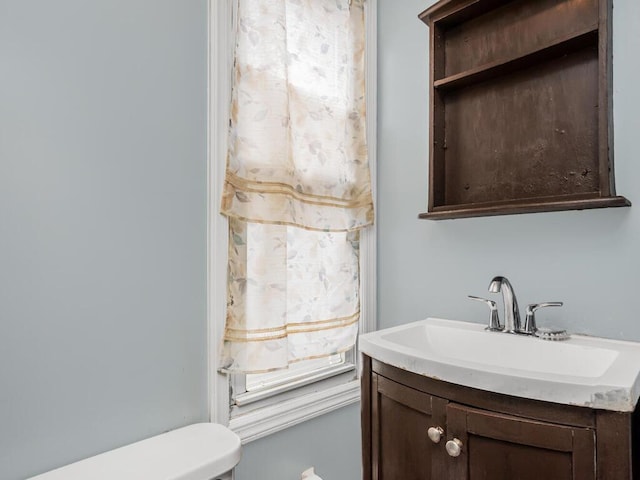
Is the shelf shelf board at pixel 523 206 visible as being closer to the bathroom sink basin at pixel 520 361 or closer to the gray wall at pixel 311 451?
the bathroom sink basin at pixel 520 361

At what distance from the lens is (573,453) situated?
2.39 feet

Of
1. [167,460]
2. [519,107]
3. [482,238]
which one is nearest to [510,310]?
[482,238]

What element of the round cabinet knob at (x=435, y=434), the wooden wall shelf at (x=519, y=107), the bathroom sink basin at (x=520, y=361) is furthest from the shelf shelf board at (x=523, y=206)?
the round cabinet knob at (x=435, y=434)

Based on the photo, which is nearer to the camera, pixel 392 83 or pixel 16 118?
pixel 16 118

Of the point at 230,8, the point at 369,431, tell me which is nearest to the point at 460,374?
the point at 369,431

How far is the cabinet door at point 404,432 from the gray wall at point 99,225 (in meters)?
0.53

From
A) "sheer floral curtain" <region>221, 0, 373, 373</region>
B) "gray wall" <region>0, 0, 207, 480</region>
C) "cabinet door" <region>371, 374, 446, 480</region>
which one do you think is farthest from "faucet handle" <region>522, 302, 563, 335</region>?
"gray wall" <region>0, 0, 207, 480</region>

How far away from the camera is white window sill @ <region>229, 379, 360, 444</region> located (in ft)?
4.28

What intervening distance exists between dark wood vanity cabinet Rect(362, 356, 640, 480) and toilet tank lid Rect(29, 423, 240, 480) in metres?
0.39

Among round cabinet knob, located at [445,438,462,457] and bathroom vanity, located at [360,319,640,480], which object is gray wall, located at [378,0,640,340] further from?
round cabinet knob, located at [445,438,462,457]

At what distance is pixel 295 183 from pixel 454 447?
93 centimetres

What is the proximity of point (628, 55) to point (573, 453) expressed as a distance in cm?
100

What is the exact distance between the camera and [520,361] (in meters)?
1.11

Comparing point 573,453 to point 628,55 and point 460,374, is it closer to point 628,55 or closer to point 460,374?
point 460,374
